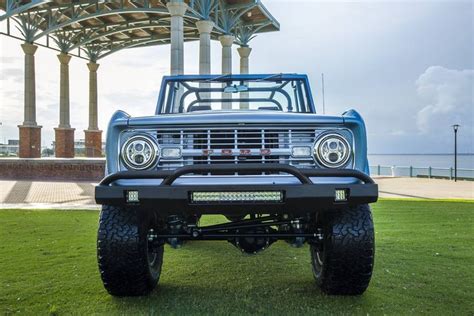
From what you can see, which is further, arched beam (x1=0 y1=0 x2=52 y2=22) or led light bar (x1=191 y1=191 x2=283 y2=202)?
arched beam (x1=0 y1=0 x2=52 y2=22)

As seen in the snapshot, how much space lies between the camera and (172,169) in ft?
10.4

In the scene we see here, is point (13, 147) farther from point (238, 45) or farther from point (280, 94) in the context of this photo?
point (280, 94)

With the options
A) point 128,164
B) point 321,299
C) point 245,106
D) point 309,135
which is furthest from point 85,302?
point 245,106

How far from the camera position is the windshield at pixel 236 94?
5.01m

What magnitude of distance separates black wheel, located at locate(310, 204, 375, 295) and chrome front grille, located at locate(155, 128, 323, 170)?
1.76 feet

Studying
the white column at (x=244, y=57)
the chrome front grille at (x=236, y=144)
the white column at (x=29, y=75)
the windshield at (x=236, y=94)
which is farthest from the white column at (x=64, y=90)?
the chrome front grille at (x=236, y=144)

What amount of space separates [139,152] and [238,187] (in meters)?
0.77

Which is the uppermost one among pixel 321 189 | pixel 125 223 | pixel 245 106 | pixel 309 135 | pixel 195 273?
pixel 245 106

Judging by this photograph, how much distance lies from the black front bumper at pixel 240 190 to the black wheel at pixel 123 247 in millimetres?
501

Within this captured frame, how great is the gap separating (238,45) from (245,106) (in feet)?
65.1

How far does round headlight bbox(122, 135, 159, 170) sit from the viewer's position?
10.7ft

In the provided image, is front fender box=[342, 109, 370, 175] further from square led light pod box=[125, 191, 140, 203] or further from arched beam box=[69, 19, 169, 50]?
arched beam box=[69, 19, 169, 50]

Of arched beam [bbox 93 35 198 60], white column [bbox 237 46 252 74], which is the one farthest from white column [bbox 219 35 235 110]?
arched beam [bbox 93 35 198 60]

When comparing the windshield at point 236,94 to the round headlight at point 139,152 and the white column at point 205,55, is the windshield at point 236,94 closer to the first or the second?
the round headlight at point 139,152
